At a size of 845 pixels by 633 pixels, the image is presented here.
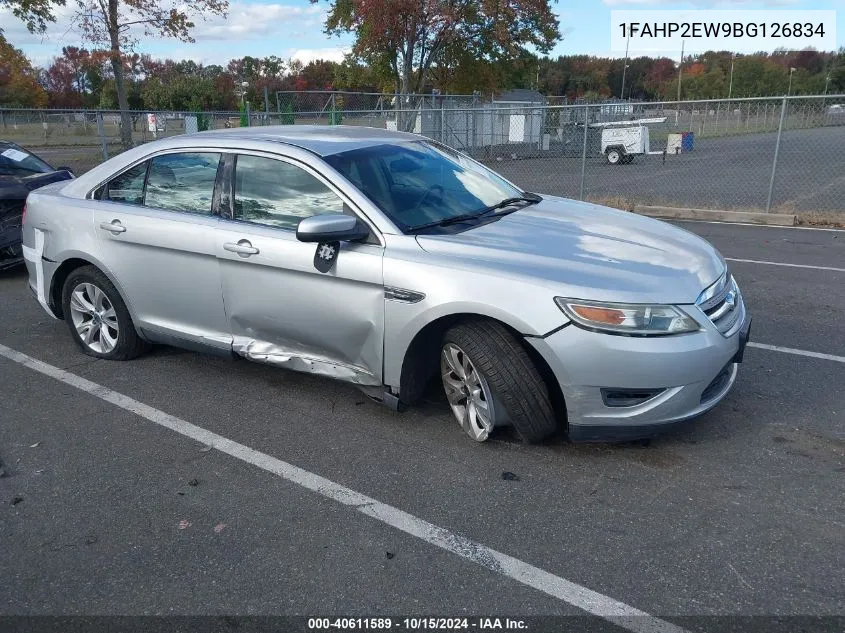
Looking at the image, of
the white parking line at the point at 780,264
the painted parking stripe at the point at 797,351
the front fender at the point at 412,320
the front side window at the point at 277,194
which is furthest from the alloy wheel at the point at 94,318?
the white parking line at the point at 780,264

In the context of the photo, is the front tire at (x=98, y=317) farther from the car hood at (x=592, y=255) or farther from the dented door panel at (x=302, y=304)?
the car hood at (x=592, y=255)

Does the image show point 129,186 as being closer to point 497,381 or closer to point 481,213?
point 481,213

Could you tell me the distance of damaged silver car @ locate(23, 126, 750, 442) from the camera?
333 cm

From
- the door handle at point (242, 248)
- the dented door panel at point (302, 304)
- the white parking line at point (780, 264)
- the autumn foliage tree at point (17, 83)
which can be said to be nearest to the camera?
the dented door panel at point (302, 304)

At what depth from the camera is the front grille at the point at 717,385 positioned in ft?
11.4

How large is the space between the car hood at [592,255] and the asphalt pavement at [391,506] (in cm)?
89

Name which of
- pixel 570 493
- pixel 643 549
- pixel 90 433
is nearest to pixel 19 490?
pixel 90 433

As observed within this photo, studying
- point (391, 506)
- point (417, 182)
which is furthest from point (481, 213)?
point (391, 506)

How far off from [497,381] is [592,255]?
0.81 m

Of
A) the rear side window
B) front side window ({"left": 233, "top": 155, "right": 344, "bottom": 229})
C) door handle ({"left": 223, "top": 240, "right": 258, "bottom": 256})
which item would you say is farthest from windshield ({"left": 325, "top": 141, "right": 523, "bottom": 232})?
the rear side window

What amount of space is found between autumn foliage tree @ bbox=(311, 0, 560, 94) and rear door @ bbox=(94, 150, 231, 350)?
20405mm

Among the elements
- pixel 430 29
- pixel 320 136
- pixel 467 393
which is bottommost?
pixel 467 393

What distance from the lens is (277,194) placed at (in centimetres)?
421

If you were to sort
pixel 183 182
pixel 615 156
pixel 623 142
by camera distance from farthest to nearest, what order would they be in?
pixel 615 156 → pixel 623 142 → pixel 183 182
